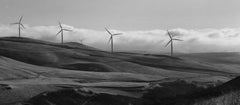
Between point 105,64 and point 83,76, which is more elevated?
point 105,64

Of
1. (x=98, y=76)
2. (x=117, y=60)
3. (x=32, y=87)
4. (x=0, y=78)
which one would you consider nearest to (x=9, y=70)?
(x=0, y=78)

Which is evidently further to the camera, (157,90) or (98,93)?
(157,90)

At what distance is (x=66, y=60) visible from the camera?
611 feet

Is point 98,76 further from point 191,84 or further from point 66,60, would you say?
point 66,60

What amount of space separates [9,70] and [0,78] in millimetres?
15345

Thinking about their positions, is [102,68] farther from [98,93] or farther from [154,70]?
[98,93]

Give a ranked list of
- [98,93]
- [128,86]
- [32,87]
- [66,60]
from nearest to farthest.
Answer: [98,93] → [32,87] → [128,86] → [66,60]

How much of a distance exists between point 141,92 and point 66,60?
105 m

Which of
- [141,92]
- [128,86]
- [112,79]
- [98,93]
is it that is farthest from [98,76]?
[98,93]

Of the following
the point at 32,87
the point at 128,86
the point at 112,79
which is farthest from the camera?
the point at 112,79

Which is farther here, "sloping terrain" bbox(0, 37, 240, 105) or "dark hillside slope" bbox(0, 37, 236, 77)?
"dark hillside slope" bbox(0, 37, 236, 77)

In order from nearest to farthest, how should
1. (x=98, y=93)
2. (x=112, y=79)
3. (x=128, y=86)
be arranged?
(x=98, y=93) → (x=128, y=86) → (x=112, y=79)

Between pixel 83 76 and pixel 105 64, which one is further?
pixel 105 64

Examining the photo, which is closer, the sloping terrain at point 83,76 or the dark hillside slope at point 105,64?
the sloping terrain at point 83,76
